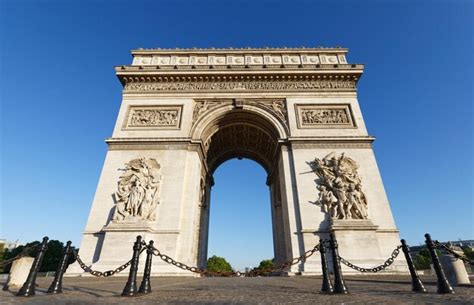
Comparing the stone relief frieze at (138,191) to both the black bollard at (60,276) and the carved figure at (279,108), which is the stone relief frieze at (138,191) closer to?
the black bollard at (60,276)

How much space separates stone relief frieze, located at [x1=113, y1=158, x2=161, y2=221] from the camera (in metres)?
9.33

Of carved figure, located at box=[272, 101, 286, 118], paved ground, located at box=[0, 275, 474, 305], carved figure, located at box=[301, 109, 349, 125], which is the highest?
carved figure, located at box=[272, 101, 286, 118]

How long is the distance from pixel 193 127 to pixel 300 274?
7858mm

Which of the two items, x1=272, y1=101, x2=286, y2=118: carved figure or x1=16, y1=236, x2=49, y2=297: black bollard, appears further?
x1=272, y1=101, x2=286, y2=118: carved figure

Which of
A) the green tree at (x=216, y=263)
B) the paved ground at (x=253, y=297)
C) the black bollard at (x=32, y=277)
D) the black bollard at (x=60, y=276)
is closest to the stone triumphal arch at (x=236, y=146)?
the black bollard at (x=60, y=276)

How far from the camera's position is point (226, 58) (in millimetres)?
14820

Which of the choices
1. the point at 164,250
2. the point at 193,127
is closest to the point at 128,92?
the point at 193,127

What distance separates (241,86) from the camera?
1338 cm

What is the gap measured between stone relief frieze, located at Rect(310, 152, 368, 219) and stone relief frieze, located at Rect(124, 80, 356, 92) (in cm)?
443

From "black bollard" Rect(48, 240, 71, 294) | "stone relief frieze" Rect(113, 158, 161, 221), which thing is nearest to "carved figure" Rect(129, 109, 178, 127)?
"stone relief frieze" Rect(113, 158, 161, 221)

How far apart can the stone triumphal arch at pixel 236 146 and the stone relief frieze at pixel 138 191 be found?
4 cm

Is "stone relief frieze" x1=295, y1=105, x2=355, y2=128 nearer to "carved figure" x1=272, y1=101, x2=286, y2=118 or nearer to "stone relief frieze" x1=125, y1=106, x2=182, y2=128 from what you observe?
"carved figure" x1=272, y1=101, x2=286, y2=118

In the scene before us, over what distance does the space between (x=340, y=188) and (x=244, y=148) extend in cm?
787

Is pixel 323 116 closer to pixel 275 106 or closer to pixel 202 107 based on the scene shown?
pixel 275 106
